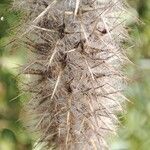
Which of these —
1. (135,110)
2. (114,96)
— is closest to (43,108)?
(114,96)

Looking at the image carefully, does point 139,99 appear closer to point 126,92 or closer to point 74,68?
point 126,92

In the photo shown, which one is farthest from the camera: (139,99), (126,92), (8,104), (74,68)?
(139,99)

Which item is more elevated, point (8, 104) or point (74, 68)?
point (74, 68)

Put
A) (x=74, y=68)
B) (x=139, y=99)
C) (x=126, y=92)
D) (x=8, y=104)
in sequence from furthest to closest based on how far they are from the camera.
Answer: (x=139, y=99)
(x=8, y=104)
(x=126, y=92)
(x=74, y=68)

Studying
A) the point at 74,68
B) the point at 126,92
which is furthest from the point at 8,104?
the point at 74,68

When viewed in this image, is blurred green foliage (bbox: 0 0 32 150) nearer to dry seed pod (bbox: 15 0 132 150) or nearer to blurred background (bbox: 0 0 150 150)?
blurred background (bbox: 0 0 150 150)

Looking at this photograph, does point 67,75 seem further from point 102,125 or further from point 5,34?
point 5,34

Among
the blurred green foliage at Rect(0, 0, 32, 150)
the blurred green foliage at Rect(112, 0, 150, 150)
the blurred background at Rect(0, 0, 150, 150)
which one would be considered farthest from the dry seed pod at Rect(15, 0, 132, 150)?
the blurred green foliage at Rect(112, 0, 150, 150)

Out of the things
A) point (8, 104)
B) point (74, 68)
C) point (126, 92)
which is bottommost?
point (8, 104)
